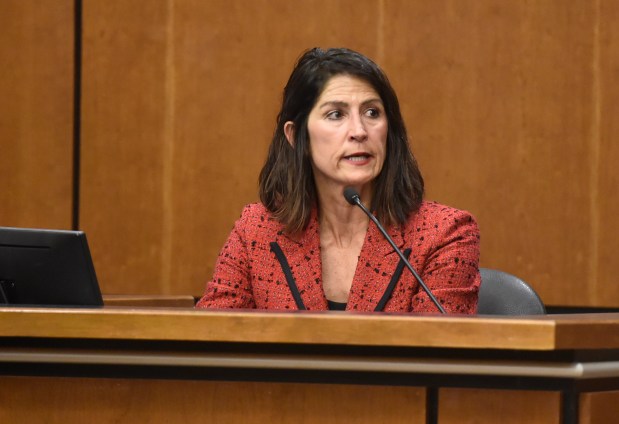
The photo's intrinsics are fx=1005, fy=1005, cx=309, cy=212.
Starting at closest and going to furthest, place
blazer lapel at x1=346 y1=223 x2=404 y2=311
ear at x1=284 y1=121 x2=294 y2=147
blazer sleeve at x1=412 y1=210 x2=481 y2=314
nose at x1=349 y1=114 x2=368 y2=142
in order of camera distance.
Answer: blazer sleeve at x1=412 y1=210 x2=481 y2=314, blazer lapel at x1=346 y1=223 x2=404 y2=311, nose at x1=349 y1=114 x2=368 y2=142, ear at x1=284 y1=121 x2=294 y2=147

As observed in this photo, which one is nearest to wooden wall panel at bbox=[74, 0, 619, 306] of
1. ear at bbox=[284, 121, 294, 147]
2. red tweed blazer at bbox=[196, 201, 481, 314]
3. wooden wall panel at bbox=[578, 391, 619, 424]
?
ear at bbox=[284, 121, 294, 147]

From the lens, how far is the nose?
2.35 metres

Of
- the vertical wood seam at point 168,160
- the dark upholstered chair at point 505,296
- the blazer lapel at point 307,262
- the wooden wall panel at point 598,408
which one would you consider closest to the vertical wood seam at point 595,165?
the dark upholstered chair at point 505,296

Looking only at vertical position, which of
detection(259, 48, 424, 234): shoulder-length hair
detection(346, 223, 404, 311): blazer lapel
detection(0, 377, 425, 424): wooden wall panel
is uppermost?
detection(259, 48, 424, 234): shoulder-length hair

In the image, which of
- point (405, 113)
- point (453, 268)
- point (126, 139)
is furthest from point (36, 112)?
point (453, 268)

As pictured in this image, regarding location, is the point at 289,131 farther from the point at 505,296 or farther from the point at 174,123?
the point at 174,123

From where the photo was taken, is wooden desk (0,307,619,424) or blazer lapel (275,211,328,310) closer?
wooden desk (0,307,619,424)

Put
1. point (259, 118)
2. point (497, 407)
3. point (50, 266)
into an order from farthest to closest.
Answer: point (259, 118)
point (50, 266)
point (497, 407)

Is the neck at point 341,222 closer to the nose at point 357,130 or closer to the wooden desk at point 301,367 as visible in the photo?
the nose at point 357,130

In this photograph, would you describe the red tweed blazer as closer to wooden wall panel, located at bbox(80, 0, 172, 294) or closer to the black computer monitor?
the black computer monitor

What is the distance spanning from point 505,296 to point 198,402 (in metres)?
1.06

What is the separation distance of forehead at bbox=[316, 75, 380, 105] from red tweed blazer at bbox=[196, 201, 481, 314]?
300 mm

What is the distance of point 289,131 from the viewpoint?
8.36 feet

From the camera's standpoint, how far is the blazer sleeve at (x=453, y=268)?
Result: 2.12m
